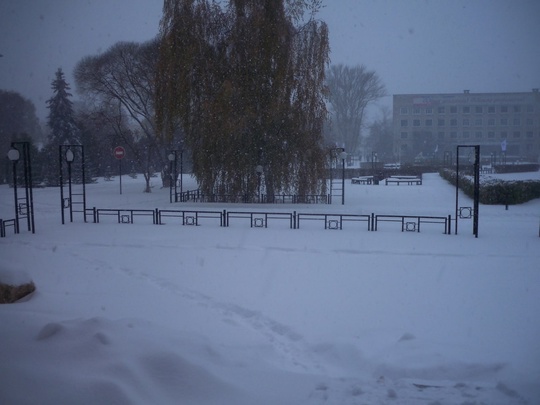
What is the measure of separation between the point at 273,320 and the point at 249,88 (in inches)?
776

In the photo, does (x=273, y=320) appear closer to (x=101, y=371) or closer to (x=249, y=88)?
(x=101, y=371)

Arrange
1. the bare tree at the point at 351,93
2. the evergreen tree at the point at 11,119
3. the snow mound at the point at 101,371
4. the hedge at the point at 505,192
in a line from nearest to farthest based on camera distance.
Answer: the snow mound at the point at 101,371
the hedge at the point at 505,192
the evergreen tree at the point at 11,119
the bare tree at the point at 351,93

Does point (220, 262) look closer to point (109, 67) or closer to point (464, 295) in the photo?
point (464, 295)

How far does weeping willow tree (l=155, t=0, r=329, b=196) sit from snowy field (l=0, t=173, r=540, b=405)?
11.3 meters

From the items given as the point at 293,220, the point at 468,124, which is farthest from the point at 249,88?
the point at 468,124

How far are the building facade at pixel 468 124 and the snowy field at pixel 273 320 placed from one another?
122 ft

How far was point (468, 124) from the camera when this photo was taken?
5344cm

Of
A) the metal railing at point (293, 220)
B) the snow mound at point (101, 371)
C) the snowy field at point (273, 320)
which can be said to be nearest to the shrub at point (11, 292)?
the snowy field at point (273, 320)

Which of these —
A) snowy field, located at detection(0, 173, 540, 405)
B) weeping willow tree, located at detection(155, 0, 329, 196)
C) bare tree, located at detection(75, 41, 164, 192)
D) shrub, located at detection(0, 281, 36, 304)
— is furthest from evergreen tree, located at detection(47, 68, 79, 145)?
shrub, located at detection(0, 281, 36, 304)

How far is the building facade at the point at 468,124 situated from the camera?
4788cm

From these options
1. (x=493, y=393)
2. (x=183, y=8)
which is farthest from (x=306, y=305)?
(x=183, y=8)

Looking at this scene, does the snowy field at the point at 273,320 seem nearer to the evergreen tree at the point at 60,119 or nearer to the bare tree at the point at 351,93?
the evergreen tree at the point at 60,119

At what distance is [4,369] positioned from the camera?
5.09 m

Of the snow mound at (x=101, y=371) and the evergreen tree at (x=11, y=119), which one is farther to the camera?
the evergreen tree at (x=11, y=119)
